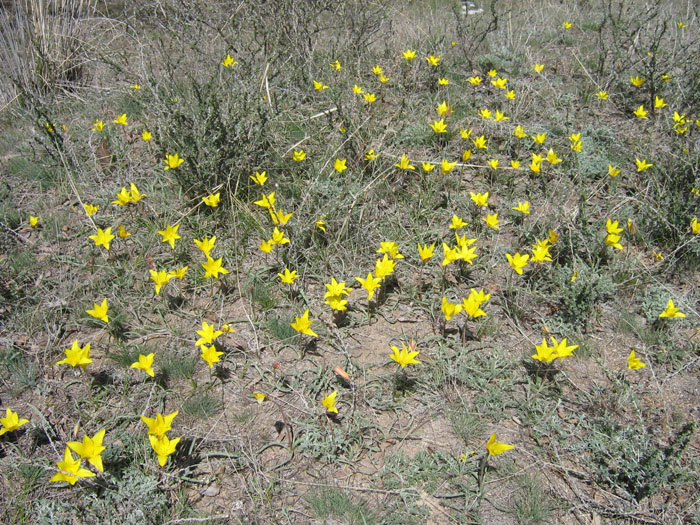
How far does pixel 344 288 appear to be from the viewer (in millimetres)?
2945

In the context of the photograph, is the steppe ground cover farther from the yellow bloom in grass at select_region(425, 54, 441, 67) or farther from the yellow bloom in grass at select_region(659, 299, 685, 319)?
the yellow bloom in grass at select_region(425, 54, 441, 67)

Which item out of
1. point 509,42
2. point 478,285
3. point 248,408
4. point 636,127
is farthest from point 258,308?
point 509,42

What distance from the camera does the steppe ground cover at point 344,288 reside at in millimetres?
2213

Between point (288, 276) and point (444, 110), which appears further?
point (444, 110)

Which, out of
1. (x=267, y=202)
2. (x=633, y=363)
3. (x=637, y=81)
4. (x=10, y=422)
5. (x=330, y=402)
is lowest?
(x=633, y=363)

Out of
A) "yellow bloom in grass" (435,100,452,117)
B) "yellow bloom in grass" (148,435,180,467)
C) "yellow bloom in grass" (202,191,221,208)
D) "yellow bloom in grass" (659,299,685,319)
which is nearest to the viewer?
"yellow bloom in grass" (148,435,180,467)

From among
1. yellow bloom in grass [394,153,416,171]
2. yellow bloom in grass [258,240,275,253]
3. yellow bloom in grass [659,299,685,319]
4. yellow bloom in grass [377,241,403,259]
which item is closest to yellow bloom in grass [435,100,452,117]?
yellow bloom in grass [394,153,416,171]

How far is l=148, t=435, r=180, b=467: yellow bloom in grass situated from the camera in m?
2.09

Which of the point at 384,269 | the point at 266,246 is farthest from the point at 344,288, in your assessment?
the point at 266,246

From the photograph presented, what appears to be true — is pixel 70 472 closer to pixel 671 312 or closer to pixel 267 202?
pixel 267 202

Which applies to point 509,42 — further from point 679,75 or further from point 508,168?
point 508,168

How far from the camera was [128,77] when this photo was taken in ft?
15.8

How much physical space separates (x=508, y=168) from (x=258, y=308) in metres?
2.24

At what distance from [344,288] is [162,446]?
128cm
